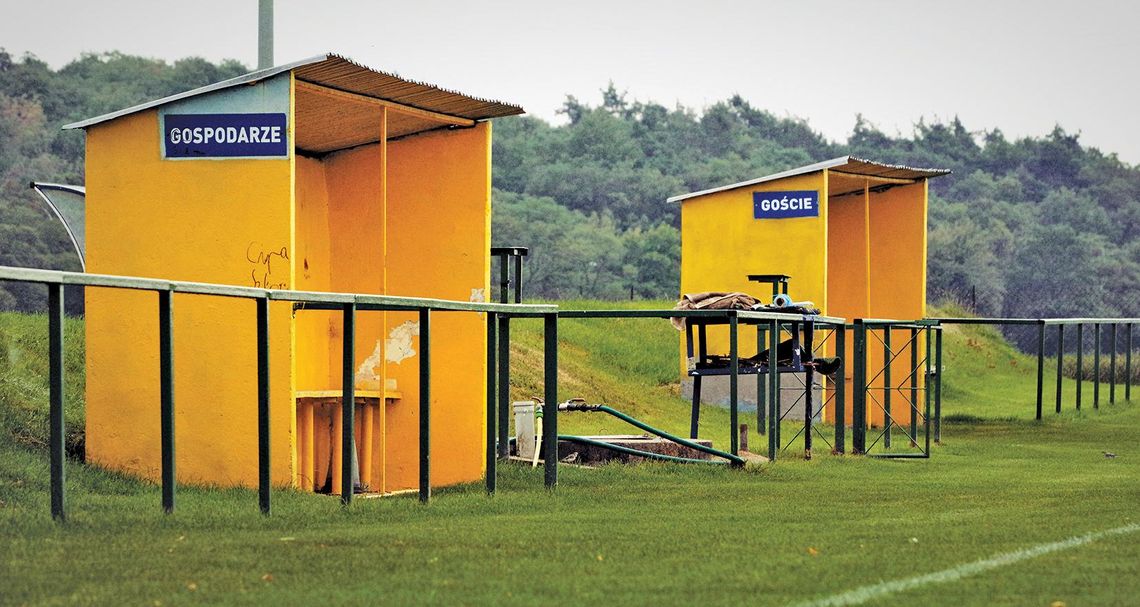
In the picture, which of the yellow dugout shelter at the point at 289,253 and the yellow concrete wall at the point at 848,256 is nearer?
the yellow dugout shelter at the point at 289,253

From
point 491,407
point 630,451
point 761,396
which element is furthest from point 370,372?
point 761,396

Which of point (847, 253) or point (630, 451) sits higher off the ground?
point (847, 253)

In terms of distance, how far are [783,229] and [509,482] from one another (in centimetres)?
1208

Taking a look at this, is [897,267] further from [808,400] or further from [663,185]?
[663,185]

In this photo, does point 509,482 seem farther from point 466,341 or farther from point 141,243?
point 141,243

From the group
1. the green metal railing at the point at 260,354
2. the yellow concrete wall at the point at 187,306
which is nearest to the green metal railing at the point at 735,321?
the green metal railing at the point at 260,354

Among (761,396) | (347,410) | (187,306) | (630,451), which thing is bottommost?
(630,451)

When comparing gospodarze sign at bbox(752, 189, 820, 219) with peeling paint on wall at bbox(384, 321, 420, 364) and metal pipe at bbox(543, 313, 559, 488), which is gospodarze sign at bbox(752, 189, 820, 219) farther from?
metal pipe at bbox(543, 313, 559, 488)

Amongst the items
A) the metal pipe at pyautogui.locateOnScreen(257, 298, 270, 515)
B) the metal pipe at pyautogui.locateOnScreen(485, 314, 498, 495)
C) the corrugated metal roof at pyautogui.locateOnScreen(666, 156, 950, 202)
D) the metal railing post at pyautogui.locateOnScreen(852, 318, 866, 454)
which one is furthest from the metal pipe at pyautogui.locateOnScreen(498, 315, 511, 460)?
the corrugated metal roof at pyautogui.locateOnScreen(666, 156, 950, 202)

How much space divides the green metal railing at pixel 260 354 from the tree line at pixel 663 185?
90.4ft

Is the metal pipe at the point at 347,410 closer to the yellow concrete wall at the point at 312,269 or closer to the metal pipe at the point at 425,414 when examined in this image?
the metal pipe at the point at 425,414

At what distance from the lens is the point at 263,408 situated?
8766 mm

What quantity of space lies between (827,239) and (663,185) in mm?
49096

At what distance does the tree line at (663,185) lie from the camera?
54281mm
